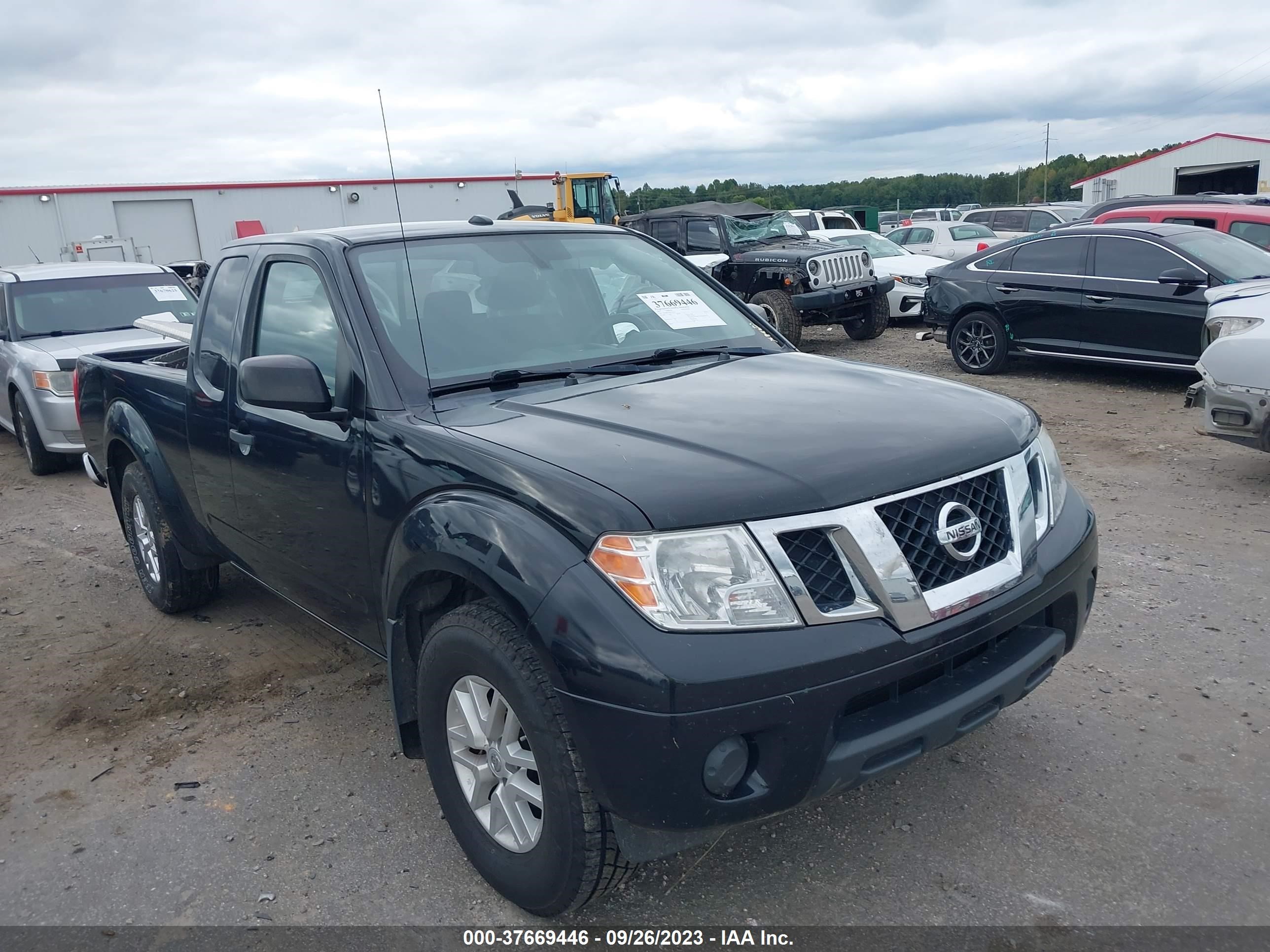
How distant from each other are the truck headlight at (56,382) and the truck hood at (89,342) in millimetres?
128

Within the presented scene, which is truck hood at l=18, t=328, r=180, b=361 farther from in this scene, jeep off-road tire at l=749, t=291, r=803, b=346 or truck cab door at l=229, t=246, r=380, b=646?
jeep off-road tire at l=749, t=291, r=803, b=346

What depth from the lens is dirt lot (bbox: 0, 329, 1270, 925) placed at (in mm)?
2723

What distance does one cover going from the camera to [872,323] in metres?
13.3

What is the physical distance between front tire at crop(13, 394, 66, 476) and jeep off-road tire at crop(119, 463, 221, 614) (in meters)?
3.78

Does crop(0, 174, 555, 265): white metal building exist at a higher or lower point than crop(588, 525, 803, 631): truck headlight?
higher

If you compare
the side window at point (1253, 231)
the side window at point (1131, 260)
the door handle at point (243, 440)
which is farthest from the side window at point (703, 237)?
the door handle at point (243, 440)

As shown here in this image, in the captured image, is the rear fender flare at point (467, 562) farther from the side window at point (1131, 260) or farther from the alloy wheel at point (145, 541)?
the side window at point (1131, 260)

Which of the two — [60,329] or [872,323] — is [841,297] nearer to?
[872,323]

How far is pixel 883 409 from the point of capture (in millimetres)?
2867

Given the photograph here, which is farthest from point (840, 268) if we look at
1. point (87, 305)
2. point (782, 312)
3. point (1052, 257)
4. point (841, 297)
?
point (87, 305)

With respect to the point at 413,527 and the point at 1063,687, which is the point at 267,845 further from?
the point at 1063,687

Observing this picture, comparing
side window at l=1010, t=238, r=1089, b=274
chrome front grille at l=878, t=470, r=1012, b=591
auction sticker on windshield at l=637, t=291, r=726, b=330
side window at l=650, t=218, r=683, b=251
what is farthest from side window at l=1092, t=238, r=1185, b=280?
chrome front grille at l=878, t=470, r=1012, b=591

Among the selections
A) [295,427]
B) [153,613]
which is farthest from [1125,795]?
[153,613]

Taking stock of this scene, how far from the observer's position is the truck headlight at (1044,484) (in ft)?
9.34
